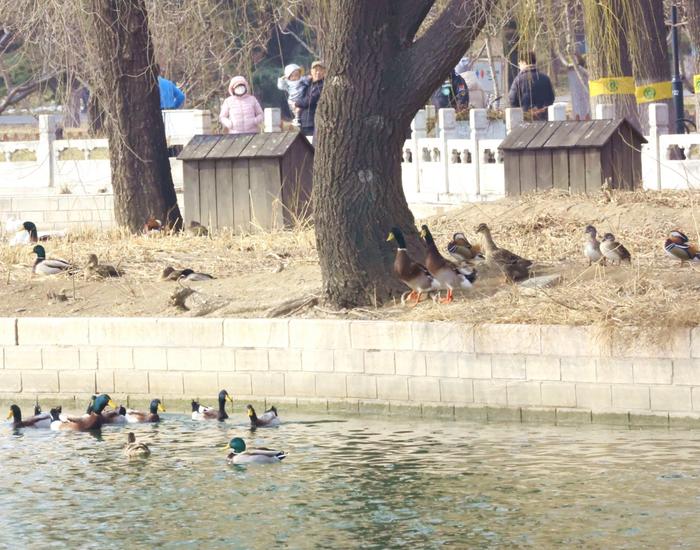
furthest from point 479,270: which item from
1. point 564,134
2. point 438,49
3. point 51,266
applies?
point 51,266

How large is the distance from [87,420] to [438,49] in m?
5.02

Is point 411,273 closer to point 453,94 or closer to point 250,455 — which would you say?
point 250,455

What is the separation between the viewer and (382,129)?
17234 millimetres

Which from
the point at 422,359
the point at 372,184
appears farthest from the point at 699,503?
the point at 372,184

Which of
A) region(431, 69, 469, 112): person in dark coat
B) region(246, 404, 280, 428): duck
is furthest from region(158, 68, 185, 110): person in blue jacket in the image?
region(246, 404, 280, 428): duck

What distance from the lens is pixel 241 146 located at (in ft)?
75.4

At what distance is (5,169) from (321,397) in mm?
17225

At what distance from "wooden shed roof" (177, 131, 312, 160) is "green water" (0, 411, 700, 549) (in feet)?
23.5

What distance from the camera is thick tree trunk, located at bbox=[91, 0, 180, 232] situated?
22.6 m

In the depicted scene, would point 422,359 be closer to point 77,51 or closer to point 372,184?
point 372,184

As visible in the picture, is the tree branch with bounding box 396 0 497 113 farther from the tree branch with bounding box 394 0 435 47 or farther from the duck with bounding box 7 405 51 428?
the duck with bounding box 7 405 51 428

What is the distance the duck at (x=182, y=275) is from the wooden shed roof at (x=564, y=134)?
5.01m

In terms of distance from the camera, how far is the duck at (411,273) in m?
16.7

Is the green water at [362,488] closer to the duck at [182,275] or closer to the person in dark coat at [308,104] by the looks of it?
the duck at [182,275]
